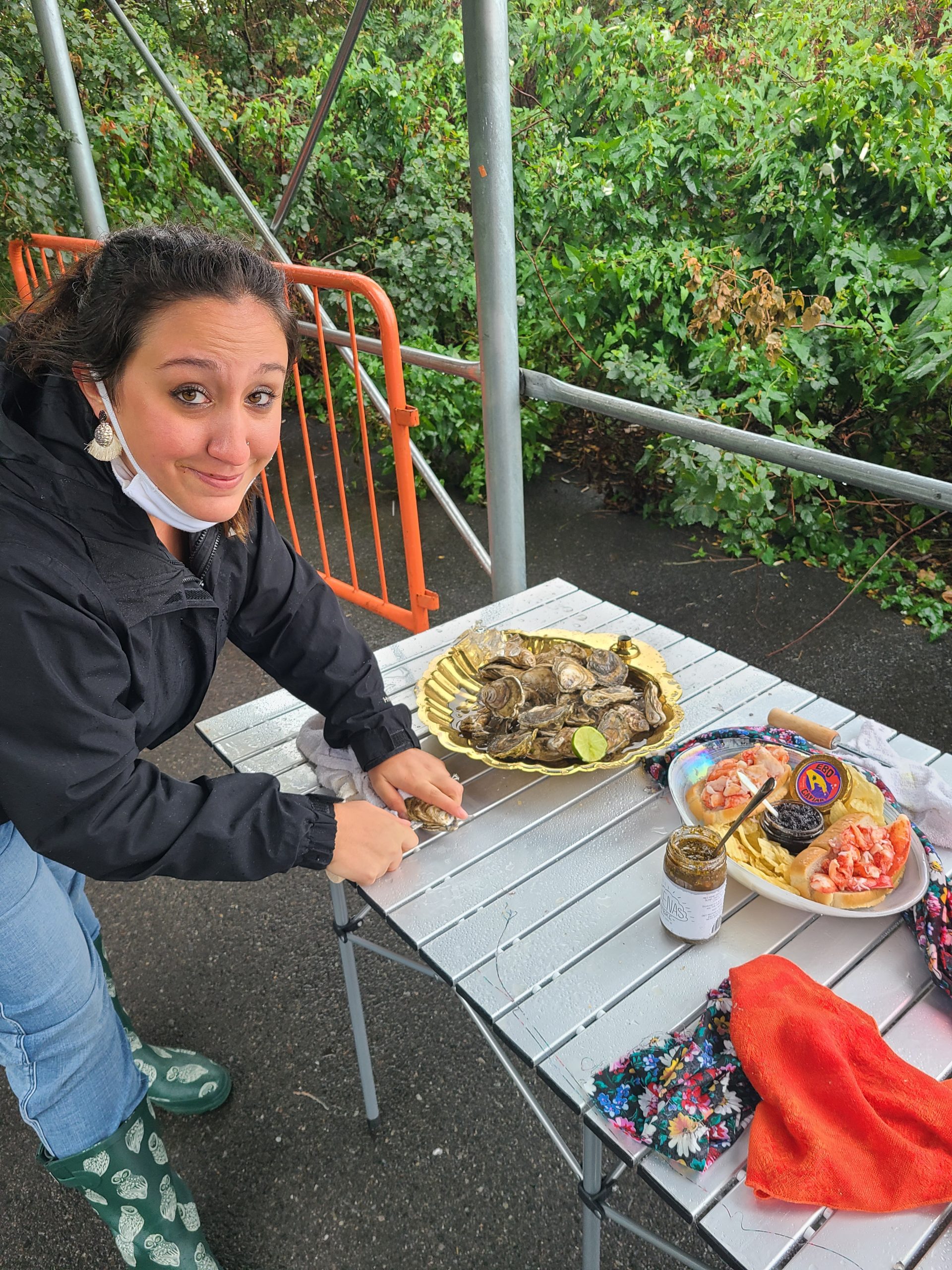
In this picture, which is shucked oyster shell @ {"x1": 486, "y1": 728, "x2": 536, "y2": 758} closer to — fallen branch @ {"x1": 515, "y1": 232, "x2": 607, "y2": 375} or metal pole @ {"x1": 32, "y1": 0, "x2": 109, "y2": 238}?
fallen branch @ {"x1": 515, "y1": 232, "x2": 607, "y2": 375}

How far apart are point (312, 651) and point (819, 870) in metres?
0.93

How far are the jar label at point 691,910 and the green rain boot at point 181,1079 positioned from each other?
1.40 m

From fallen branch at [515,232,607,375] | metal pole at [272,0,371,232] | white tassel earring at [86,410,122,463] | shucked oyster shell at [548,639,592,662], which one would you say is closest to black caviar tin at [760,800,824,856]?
shucked oyster shell at [548,639,592,662]

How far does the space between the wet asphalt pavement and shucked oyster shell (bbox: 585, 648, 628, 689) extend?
1122 millimetres

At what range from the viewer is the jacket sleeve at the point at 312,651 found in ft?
5.09

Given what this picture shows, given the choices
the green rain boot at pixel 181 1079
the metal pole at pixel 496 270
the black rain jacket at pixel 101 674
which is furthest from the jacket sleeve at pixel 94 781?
Result: the metal pole at pixel 496 270

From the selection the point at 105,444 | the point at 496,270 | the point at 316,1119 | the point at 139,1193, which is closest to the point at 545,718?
the point at 105,444

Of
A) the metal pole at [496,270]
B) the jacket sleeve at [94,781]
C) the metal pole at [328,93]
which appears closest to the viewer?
the jacket sleeve at [94,781]

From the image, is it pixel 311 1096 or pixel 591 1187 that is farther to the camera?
pixel 311 1096

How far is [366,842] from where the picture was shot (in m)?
1.34

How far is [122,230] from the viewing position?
4.09ft

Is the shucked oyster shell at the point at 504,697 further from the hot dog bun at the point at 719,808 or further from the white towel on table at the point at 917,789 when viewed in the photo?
the white towel on table at the point at 917,789

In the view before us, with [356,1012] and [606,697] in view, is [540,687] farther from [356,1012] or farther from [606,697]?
[356,1012]

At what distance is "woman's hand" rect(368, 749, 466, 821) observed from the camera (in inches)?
57.4
